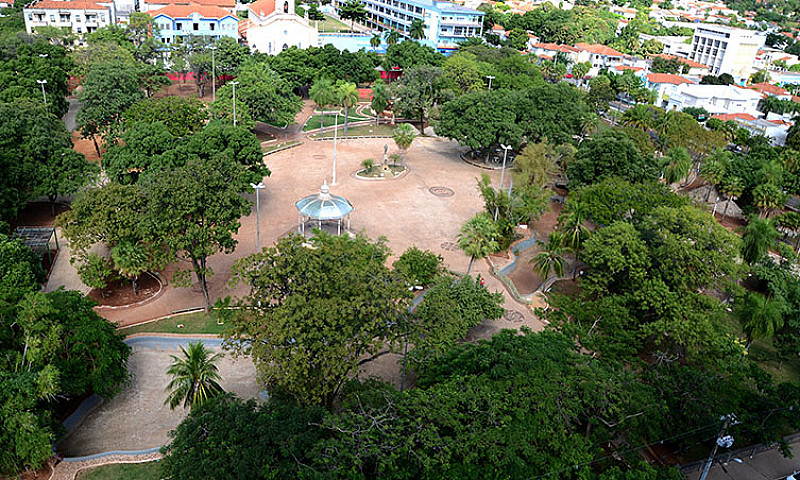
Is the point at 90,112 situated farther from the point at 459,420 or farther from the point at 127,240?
the point at 459,420

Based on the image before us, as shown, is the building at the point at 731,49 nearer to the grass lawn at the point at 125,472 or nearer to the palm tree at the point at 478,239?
the palm tree at the point at 478,239

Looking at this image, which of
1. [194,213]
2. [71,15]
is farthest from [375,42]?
[194,213]

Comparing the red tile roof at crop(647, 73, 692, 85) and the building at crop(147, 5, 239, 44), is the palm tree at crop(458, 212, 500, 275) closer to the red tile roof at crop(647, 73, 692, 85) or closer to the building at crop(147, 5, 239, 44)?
the red tile roof at crop(647, 73, 692, 85)

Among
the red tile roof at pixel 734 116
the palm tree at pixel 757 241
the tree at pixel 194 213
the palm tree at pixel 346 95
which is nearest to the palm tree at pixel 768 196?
the palm tree at pixel 757 241

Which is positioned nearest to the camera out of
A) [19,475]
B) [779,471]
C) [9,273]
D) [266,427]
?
[266,427]

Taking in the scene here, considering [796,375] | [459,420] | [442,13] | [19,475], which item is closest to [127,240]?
[19,475]

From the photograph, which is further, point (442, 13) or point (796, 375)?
point (442, 13)
